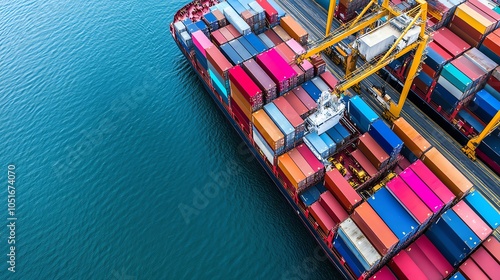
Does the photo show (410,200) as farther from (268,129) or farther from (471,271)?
(268,129)

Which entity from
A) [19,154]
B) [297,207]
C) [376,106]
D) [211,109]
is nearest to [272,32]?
[211,109]

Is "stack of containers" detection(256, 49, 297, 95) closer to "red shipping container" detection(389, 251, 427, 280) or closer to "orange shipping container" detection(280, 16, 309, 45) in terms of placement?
"orange shipping container" detection(280, 16, 309, 45)

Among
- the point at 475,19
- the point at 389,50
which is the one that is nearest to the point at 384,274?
the point at 389,50

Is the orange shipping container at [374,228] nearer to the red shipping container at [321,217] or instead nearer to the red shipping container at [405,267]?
the red shipping container at [405,267]

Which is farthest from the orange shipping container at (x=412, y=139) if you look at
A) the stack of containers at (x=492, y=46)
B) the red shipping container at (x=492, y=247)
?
the stack of containers at (x=492, y=46)

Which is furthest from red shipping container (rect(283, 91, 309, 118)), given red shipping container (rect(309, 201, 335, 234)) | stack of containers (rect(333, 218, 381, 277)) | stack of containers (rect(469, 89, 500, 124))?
stack of containers (rect(469, 89, 500, 124))

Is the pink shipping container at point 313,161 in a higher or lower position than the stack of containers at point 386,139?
higher
